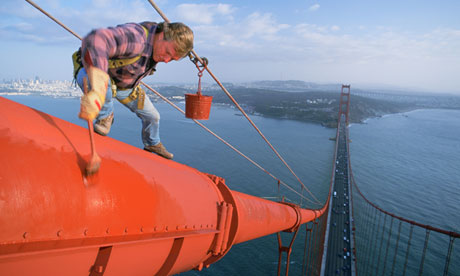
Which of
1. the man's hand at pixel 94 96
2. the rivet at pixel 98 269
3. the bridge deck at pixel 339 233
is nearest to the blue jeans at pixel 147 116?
the man's hand at pixel 94 96

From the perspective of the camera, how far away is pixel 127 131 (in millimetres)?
49906

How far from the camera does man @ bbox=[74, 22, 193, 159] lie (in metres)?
1.33

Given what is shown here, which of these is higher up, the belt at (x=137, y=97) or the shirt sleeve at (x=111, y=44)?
the shirt sleeve at (x=111, y=44)

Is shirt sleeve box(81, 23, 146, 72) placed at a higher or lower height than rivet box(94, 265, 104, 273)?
higher

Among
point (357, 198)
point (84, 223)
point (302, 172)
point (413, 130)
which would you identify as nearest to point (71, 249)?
point (84, 223)

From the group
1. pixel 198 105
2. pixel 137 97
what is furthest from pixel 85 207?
pixel 198 105

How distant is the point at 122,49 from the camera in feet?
5.32

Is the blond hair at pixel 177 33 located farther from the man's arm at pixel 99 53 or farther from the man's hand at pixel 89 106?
the man's hand at pixel 89 106

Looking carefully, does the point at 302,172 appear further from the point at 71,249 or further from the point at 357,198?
the point at 71,249

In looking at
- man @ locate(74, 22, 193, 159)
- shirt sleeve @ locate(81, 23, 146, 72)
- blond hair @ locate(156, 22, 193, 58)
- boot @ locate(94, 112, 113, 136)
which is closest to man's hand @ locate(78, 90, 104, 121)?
man @ locate(74, 22, 193, 159)

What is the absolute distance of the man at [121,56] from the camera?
133cm

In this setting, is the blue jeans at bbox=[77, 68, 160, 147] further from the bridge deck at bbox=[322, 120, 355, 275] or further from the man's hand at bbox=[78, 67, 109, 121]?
the bridge deck at bbox=[322, 120, 355, 275]

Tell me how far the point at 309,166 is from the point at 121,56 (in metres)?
46.4

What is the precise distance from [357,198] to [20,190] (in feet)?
128
